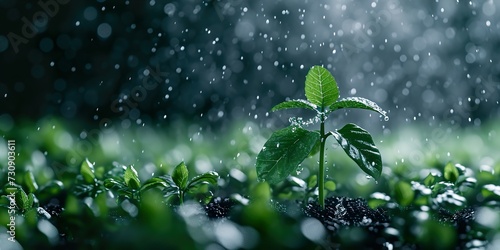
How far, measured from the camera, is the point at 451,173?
1783 millimetres

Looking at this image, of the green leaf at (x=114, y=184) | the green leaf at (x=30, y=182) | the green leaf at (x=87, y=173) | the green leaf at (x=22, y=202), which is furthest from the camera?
the green leaf at (x=87, y=173)

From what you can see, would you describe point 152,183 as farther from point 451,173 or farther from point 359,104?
point 451,173

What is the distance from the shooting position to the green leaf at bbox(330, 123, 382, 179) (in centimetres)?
150

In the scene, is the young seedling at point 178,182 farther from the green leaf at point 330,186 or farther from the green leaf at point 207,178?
the green leaf at point 330,186

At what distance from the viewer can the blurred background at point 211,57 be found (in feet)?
13.3

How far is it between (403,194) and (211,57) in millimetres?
2959

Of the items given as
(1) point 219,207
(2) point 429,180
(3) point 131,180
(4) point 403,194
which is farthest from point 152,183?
(2) point 429,180

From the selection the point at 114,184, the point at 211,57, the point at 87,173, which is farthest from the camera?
the point at 211,57

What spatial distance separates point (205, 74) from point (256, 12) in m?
0.50

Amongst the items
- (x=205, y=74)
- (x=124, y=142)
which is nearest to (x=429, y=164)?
(x=124, y=142)

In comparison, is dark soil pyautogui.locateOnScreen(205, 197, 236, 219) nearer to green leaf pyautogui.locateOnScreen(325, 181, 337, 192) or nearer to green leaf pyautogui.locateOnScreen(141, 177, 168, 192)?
green leaf pyautogui.locateOnScreen(141, 177, 168, 192)

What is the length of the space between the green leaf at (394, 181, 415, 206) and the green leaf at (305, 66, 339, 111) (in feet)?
0.77

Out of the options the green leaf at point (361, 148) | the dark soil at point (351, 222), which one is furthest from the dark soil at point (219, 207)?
the green leaf at point (361, 148)

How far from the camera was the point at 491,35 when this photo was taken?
5.29 meters
